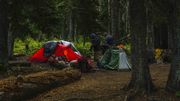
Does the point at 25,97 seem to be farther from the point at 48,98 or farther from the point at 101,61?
the point at 101,61

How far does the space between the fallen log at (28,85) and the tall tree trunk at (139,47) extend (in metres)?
2.78

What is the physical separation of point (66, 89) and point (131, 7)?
3.38m

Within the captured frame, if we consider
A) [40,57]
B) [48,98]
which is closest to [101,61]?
[40,57]

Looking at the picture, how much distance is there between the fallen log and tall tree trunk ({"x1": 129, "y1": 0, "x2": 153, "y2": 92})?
278 cm

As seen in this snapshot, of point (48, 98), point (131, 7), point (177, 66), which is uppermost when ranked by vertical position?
point (131, 7)

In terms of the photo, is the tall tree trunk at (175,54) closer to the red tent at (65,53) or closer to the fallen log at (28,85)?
the fallen log at (28,85)

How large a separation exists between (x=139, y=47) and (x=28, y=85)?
120 inches

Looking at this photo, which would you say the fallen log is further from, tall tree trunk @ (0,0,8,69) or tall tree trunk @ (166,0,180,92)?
tall tree trunk @ (166,0,180,92)

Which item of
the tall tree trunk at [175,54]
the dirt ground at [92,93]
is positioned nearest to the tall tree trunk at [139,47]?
the dirt ground at [92,93]

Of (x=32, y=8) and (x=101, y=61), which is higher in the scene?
(x=32, y=8)

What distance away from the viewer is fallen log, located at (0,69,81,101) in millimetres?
10812

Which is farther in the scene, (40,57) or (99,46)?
(99,46)

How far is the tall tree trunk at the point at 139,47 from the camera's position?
35.5ft

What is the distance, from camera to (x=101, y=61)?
64.9 ft
